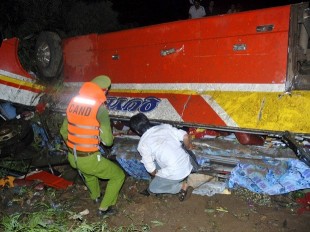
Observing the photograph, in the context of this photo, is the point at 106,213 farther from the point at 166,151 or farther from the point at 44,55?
the point at 44,55

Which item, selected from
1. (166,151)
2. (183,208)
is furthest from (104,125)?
(183,208)

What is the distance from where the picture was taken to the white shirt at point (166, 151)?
3574mm

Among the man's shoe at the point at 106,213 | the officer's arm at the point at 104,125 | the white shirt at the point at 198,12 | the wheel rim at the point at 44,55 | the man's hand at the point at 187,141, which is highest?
the white shirt at the point at 198,12

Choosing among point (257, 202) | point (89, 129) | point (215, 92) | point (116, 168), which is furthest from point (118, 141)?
point (257, 202)

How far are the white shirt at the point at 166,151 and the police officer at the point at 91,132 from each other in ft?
1.33

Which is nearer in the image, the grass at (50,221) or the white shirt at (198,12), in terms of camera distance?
the grass at (50,221)

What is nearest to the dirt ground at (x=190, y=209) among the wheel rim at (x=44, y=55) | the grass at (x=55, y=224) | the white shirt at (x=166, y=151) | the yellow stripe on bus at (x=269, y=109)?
the grass at (x=55, y=224)

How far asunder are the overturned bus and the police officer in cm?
88

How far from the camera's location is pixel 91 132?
347 centimetres

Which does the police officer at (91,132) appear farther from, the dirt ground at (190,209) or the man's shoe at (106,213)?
the dirt ground at (190,209)

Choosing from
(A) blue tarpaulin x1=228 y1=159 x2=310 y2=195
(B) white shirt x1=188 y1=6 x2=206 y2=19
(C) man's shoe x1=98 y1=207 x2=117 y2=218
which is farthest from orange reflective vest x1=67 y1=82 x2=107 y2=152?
(B) white shirt x1=188 y1=6 x2=206 y2=19

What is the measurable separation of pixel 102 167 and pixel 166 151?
2.42 ft

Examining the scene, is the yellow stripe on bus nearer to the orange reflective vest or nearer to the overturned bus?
the overturned bus

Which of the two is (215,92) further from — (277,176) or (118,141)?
(118,141)
